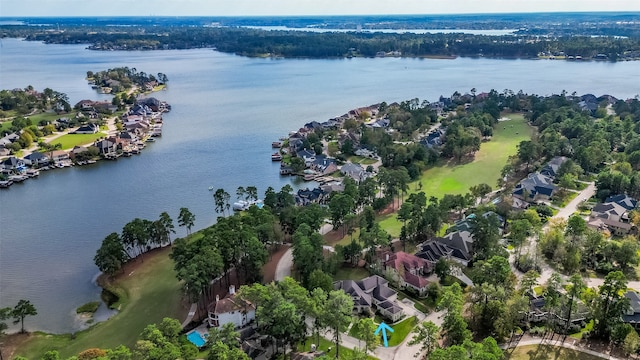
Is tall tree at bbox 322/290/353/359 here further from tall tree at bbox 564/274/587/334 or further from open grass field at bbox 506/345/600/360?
tall tree at bbox 564/274/587/334

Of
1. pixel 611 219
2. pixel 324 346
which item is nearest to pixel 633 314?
pixel 611 219

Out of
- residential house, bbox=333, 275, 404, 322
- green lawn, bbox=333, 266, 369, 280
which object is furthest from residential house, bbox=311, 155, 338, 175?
residential house, bbox=333, 275, 404, 322

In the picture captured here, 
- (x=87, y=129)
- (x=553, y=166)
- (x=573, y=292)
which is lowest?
(x=553, y=166)

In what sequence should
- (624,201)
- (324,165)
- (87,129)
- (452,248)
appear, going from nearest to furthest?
(452,248)
(624,201)
(324,165)
(87,129)

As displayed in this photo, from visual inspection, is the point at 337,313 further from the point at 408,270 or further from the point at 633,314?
the point at 633,314

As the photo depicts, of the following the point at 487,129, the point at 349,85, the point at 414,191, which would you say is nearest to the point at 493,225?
the point at 414,191

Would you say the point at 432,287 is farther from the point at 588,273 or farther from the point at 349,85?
the point at 349,85

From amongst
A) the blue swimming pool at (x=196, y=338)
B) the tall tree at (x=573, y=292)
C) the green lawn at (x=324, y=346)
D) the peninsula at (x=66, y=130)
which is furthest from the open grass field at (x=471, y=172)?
the peninsula at (x=66, y=130)

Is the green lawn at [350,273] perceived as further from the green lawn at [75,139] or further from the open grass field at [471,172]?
the green lawn at [75,139]
